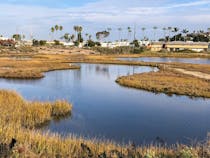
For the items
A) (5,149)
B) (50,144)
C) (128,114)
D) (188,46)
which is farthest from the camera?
(188,46)

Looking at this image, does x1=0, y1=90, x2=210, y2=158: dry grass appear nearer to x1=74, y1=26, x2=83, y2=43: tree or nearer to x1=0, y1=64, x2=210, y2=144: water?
x1=0, y1=64, x2=210, y2=144: water

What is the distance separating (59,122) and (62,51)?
7484cm

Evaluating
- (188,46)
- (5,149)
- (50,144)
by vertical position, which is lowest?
(188,46)

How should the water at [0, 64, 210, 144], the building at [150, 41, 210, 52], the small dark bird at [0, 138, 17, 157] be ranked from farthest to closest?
the building at [150, 41, 210, 52], the water at [0, 64, 210, 144], the small dark bird at [0, 138, 17, 157]

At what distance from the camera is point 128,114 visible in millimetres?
18953

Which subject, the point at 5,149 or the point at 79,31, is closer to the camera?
the point at 5,149

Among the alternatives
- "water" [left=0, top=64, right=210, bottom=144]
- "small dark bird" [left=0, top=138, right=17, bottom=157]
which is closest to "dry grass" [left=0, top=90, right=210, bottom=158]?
"small dark bird" [left=0, top=138, right=17, bottom=157]

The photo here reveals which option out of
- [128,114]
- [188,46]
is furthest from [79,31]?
[128,114]

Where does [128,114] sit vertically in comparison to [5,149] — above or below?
below

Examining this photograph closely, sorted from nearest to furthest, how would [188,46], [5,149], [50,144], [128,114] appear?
1. [5,149]
2. [50,144]
3. [128,114]
4. [188,46]

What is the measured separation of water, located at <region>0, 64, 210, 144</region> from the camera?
14.8 m

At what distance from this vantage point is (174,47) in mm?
117062

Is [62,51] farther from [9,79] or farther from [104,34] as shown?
[104,34]

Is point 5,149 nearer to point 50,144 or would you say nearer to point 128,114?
point 50,144
